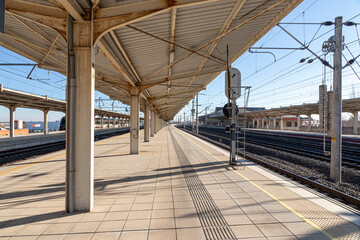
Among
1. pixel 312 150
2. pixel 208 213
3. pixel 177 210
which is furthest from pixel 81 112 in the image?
pixel 312 150

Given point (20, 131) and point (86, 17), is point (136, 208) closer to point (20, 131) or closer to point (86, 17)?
point (86, 17)

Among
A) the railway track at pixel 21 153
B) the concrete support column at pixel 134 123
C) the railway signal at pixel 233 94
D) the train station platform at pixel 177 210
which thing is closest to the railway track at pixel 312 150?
the railway signal at pixel 233 94

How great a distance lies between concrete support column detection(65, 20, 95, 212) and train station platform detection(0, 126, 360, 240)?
43 cm

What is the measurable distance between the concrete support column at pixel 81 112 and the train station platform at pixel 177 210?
16.9 inches

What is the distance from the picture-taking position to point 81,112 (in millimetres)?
4195

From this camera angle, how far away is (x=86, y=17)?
4230mm

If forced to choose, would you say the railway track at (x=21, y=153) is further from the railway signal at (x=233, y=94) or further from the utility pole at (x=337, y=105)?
the utility pole at (x=337, y=105)

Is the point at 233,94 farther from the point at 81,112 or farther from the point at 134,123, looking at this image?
the point at 134,123

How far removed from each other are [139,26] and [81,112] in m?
3.90

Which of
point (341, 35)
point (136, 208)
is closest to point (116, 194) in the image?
point (136, 208)

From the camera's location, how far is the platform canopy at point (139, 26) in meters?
4.16

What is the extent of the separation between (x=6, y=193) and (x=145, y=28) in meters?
6.73

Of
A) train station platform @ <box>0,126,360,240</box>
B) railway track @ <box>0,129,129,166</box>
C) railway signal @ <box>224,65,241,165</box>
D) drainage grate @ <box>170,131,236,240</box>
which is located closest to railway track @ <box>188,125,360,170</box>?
railway signal @ <box>224,65,241,165</box>

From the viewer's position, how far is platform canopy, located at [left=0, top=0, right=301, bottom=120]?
4.16m
